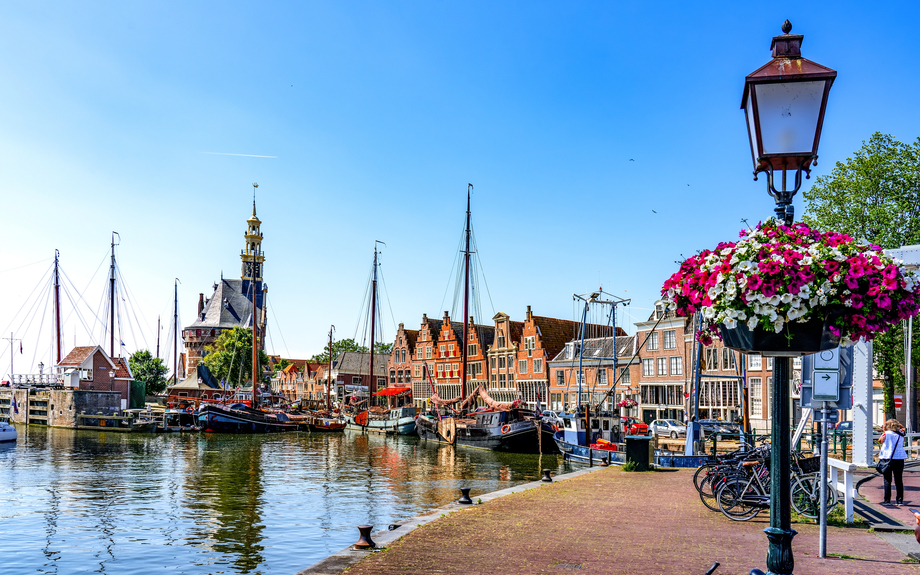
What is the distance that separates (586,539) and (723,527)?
2.90 meters

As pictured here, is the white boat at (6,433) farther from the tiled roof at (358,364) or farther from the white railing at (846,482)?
the tiled roof at (358,364)

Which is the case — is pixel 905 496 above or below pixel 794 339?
below

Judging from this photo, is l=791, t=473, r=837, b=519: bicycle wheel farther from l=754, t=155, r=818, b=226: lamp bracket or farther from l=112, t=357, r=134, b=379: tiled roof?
l=112, t=357, r=134, b=379: tiled roof

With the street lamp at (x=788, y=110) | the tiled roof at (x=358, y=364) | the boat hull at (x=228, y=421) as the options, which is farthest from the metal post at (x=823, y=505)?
the tiled roof at (x=358, y=364)

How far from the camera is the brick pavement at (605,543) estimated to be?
9797 mm

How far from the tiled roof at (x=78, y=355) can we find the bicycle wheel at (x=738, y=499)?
77.0 m

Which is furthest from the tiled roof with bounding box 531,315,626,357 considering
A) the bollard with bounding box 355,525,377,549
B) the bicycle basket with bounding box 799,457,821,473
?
the bollard with bounding box 355,525,377,549

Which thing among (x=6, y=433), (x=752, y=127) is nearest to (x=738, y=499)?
(x=752, y=127)

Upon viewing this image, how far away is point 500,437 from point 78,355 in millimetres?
53954

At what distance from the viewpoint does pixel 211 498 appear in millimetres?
24219

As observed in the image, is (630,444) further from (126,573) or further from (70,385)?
(70,385)

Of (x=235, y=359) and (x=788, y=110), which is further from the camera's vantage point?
(x=235, y=359)

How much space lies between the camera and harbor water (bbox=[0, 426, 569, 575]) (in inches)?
609

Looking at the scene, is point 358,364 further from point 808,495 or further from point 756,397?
point 808,495
